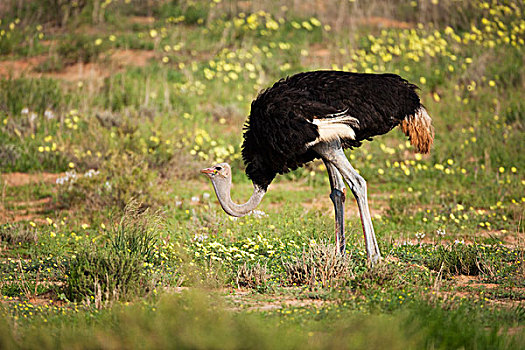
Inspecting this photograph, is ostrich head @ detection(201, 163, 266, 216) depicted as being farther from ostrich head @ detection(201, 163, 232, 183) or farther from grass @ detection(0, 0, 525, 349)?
grass @ detection(0, 0, 525, 349)

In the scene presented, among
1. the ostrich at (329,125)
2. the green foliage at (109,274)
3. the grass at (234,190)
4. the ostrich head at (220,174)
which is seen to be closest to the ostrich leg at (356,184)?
the ostrich at (329,125)

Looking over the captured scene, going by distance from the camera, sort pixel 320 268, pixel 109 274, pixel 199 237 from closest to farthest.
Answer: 1. pixel 109 274
2. pixel 320 268
3. pixel 199 237

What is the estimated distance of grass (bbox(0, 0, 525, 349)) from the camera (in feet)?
15.4

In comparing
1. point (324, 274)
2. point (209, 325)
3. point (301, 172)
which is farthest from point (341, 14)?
point (209, 325)

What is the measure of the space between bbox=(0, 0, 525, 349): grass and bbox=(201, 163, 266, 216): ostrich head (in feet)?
1.31

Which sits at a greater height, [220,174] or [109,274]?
[220,174]

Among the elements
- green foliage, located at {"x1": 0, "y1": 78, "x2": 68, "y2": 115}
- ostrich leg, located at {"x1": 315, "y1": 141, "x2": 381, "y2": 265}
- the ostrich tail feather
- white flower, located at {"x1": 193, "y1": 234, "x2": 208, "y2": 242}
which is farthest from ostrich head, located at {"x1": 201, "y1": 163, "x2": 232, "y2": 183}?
green foliage, located at {"x1": 0, "y1": 78, "x2": 68, "y2": 115}

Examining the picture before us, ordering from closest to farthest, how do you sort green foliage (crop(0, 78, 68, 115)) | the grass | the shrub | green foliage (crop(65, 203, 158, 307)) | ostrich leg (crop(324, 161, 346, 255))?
the grass
green foliage (crop(65, 203, 158, 307))
the shrub
ostrich leg (crop(324, 161, 346, 255))
green foliage (crop(0, 78, 68, 115))

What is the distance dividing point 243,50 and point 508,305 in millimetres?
9955

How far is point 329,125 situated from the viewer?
6102mm

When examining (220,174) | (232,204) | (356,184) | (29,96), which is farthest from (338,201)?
(29,96)

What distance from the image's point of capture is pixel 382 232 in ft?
26.8

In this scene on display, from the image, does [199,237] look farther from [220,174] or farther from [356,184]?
[356,184]

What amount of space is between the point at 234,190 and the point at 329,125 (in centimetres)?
429
